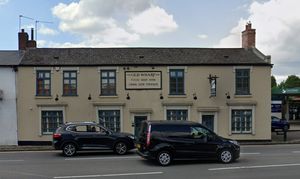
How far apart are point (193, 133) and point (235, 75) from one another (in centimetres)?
1208

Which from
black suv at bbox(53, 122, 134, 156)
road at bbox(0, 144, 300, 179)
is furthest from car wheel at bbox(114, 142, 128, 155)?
road at bbox(0, 144, 300, 179)

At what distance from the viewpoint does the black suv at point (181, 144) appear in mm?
13862

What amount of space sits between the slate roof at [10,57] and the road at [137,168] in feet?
34.2

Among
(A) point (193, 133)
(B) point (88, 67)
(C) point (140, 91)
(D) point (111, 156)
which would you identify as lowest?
(D) point (111, 156)

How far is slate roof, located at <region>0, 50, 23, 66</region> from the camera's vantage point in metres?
24.4

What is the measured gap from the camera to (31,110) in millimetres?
24328

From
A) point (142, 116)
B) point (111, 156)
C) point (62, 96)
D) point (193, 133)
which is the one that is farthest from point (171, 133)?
point (62, 96)

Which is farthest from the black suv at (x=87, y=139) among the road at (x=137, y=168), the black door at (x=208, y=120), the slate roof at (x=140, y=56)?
the black door at (x=208, y=120)

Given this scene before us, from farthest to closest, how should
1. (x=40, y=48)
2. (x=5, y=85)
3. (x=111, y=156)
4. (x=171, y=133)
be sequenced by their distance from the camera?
(x=40, y=48), (x=5, y=85), (x=111, y=156), (x=171, y=133)

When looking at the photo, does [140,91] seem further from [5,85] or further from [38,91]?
[5,85]

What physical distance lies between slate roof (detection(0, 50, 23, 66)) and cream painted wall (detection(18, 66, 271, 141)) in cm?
89

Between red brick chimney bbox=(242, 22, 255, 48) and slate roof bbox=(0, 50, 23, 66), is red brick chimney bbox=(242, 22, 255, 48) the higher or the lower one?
the higher one

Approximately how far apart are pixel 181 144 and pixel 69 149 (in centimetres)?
588

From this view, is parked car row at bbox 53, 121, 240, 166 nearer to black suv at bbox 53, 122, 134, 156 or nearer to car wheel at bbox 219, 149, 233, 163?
car wheel at bbox 219, 149, 233, 163
